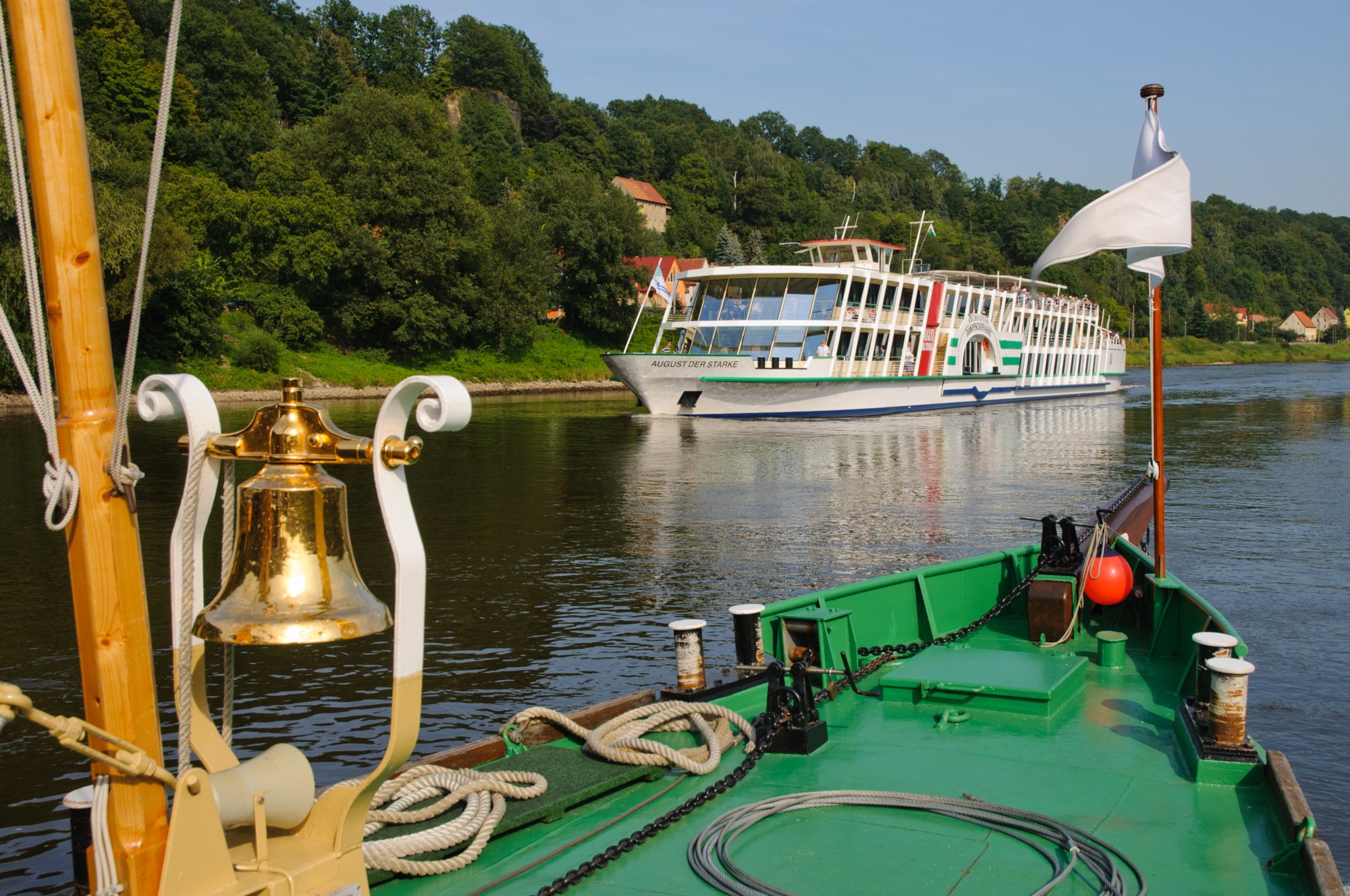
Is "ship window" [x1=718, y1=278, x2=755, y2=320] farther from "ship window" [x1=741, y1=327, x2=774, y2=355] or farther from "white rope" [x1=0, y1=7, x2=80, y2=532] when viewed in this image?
"white rope" [x1=0, y1=7, x2=80, y2=532]

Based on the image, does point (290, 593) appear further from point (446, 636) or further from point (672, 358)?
point (672, 358)

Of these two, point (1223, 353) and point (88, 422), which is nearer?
point (88, 422)

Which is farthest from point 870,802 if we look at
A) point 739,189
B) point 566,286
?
point 739,189

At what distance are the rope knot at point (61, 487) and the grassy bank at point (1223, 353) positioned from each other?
108320mm

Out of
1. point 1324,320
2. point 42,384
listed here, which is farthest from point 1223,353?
point 42,384

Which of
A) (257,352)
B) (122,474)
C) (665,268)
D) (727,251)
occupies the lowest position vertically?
(122,474)

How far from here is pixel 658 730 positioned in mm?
5641

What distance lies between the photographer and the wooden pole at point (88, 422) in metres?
2.10

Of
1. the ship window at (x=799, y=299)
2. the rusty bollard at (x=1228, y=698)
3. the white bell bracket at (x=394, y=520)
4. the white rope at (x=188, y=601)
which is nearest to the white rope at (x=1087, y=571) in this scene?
the rusty bollard at (x=1228, y=698)

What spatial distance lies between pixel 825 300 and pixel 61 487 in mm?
36679

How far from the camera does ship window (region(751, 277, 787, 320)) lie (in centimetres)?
3750

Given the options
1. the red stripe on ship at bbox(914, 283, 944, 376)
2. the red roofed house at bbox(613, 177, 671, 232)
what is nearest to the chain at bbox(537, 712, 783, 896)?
the red stripe on ship at bbox(914, 283, 944, 376)

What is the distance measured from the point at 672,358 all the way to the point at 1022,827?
31670 mm

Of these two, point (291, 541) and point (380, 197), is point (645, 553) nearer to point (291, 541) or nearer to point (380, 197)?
point (291, 541)
